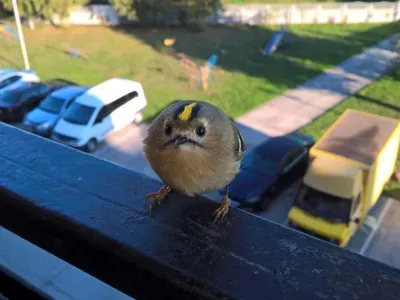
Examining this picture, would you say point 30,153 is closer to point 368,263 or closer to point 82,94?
point 368,263

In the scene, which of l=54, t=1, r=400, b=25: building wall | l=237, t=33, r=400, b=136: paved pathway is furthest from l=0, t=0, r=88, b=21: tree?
l=237, t=33, r=400, b=136: paved pathway

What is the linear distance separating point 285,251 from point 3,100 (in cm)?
1340

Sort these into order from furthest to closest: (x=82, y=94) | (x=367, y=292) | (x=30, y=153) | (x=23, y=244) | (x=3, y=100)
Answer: (x=3, y=100), (x=82, y=94), (x=23, y=244), (x=30, y=153), (x=367, y=292)

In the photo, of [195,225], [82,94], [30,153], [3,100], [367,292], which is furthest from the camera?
[3,100]

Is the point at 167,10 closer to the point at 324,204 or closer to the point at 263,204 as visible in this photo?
the point at 263,204

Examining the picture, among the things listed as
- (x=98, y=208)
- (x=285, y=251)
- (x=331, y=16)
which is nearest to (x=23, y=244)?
(x=98, y=208)

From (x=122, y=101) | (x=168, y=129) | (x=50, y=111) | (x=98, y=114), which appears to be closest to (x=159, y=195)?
(x=168, y=129)

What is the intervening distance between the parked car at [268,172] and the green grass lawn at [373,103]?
6.19ft

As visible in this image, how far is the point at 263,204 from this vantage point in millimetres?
8758

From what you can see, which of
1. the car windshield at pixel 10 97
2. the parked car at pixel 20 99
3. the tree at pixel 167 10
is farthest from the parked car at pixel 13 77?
the tree at pixel 167 10

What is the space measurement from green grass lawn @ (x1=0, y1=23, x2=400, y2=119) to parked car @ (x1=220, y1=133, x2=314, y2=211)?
3.55m

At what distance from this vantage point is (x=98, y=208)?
140 cm

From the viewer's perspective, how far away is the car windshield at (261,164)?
903 centimetres

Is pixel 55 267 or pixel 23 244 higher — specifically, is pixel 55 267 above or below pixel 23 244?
below
